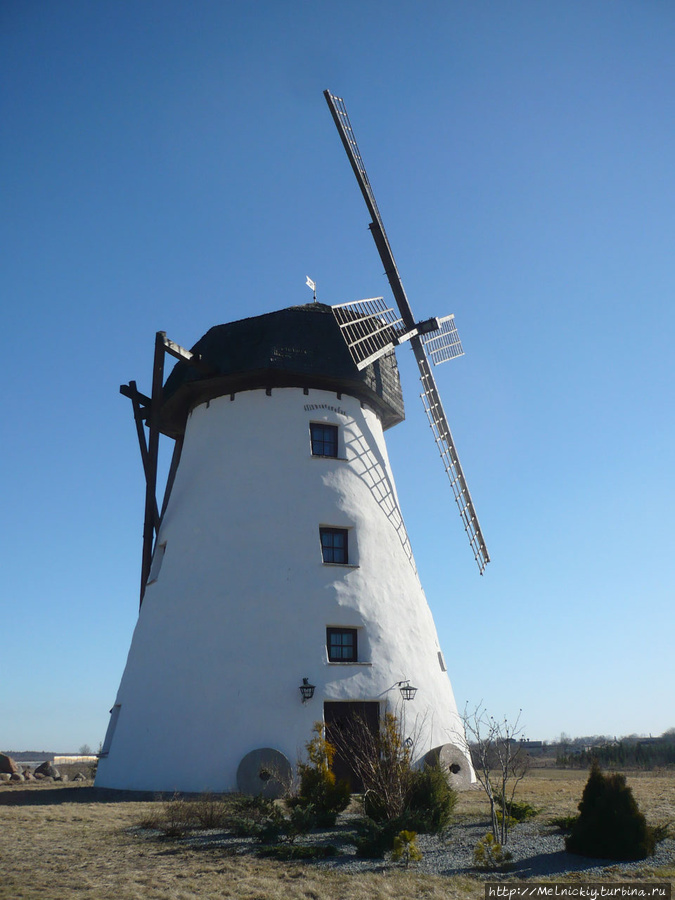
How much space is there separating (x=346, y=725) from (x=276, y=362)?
8969 millimetres

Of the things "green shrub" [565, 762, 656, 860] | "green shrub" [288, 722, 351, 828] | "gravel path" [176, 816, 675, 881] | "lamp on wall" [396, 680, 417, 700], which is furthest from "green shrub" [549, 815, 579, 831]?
"lamp on wall" [396, 680, 417, 700]

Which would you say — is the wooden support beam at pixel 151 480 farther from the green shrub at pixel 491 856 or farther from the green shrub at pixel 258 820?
the green shrub at pixel 491 856

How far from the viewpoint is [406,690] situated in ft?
53.5

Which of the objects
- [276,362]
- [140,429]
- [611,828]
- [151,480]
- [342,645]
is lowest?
[611,828]

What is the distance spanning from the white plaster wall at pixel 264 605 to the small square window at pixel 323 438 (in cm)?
26

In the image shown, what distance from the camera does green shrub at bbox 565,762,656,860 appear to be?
27.2 feet

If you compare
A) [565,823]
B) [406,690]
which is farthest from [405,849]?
[406,690]

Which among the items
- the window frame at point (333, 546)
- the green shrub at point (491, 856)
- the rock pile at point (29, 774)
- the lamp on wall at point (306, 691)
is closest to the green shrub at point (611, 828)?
the green shrub at point (491, 856)

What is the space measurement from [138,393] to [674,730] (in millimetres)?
114739

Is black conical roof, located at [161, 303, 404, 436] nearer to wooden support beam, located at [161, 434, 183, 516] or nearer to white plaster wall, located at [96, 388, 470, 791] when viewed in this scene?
white plaster wall, located at [96, 388, 470, 791]

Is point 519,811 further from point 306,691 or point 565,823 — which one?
point 306,691

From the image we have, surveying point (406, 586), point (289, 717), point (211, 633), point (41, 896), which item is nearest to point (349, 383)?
point (406, 586)

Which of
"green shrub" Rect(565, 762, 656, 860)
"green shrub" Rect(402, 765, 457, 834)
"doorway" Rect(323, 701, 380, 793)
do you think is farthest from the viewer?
"doorway" Rect(323, 701, 380, 793)

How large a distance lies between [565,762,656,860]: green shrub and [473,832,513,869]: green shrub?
0.97 metres
